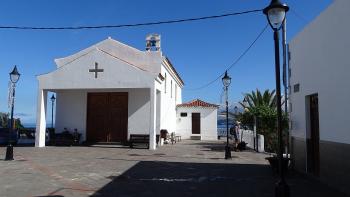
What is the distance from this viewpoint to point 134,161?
14758 mm

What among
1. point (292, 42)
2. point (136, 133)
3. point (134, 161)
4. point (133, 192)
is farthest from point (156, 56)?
point (133, 192)

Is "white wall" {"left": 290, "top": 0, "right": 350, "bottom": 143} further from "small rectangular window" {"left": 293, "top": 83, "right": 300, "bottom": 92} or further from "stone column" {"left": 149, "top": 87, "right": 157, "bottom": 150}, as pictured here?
"stone column" {"left": 149, "top": 87, "right": 157, "bottom": 150}

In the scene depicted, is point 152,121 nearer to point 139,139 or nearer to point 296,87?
point 139,139

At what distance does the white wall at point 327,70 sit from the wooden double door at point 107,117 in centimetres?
1317

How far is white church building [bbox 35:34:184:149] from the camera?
820 inches

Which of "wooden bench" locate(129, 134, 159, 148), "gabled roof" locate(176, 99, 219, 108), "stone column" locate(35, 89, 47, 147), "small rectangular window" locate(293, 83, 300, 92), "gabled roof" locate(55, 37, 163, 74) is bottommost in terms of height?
"wooden bench" locate(129, 134, 159, 148)

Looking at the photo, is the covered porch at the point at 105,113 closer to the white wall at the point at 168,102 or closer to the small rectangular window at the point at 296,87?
the white wall at the point at 168,102

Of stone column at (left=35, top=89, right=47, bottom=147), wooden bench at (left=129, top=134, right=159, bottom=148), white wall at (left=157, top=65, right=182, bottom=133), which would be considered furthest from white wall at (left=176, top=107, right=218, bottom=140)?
stone column at (left=35, top=89, right=47, bottom=147)

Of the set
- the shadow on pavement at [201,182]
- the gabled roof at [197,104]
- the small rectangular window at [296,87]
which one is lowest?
the shadow on pavement at [201,182]

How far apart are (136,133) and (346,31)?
16.4 meters

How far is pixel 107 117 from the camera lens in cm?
2347

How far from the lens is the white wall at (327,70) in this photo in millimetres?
8398

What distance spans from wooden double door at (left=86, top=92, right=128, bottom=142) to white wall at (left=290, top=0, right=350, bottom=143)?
1317 centimetres

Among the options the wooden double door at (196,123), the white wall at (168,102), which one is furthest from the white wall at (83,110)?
the wooden double door at (196,123)
